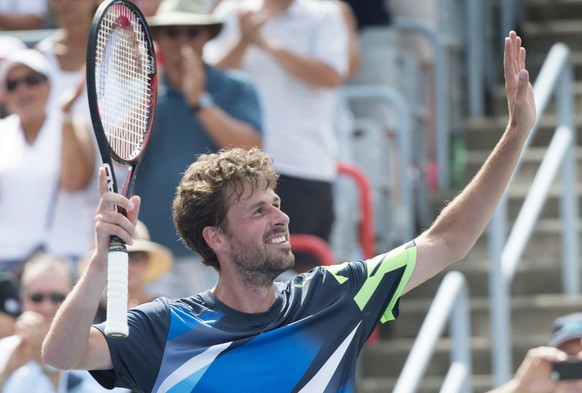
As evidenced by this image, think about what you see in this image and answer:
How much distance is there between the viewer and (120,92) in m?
4.43

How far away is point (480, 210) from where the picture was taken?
176 inches

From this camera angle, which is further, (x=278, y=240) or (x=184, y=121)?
(x=184, y=121)

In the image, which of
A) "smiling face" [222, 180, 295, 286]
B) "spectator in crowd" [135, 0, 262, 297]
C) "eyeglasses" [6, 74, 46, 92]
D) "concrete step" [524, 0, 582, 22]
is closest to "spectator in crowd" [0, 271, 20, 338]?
"spectator in crowd" [135, 0, 262, 297]

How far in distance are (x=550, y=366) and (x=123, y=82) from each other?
88.5 inches

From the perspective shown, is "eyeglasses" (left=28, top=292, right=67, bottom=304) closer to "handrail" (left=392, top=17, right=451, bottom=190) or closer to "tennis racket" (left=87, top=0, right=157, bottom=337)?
"tennis racket" (left=87, top=0, right=157, bottom=337)

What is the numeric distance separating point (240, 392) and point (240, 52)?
13.2ft

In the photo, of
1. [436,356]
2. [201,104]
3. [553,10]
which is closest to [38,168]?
[201,104]

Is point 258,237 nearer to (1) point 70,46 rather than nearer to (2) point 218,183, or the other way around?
(2) point 218,183

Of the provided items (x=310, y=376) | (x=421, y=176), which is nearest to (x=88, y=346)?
(x=310, y=376)

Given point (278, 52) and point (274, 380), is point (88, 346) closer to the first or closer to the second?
point (274, 380)

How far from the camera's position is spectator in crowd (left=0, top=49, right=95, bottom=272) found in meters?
7.44

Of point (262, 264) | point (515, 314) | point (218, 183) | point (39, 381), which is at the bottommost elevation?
point (515, 314)

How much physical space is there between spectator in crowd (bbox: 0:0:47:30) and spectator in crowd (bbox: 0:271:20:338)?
2.68 meters

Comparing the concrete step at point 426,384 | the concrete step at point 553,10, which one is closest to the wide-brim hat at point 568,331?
the concrete step at point 426,384
